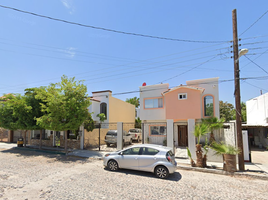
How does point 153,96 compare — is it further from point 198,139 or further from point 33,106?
point 33,106

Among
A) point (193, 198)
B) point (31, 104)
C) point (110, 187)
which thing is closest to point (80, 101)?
point (31, 104)

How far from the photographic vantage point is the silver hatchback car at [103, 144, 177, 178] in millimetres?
7027

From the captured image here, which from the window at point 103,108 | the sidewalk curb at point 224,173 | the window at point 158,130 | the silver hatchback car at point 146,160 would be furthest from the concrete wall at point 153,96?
the silver hatchback car at point 146,160

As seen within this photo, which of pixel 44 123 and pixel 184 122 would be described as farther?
pixel 184 122

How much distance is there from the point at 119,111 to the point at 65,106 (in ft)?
39.0

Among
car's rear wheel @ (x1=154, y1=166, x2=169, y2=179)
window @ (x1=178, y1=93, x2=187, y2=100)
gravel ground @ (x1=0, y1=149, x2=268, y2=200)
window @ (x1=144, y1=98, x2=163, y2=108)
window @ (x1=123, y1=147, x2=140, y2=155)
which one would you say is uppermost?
window @ (x1=178, y1=93, x2=187, y2=100)

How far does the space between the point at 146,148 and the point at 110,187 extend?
7.89ft

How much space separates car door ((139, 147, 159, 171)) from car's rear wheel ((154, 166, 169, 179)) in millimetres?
265

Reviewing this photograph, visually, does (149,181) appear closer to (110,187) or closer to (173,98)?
(110,187)

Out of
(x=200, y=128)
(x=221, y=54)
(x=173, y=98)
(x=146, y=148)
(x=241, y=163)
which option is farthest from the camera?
(x=173, y=98)

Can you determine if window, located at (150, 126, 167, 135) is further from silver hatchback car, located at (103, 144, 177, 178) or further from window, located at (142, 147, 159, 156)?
window, located at (142, 147, 159, 156)

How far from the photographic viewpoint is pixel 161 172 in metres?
7.04

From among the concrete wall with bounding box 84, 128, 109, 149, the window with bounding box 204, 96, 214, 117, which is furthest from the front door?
the concrete wall with bounding box 84, 128, 109, 149

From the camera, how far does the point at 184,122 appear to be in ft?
58.7
